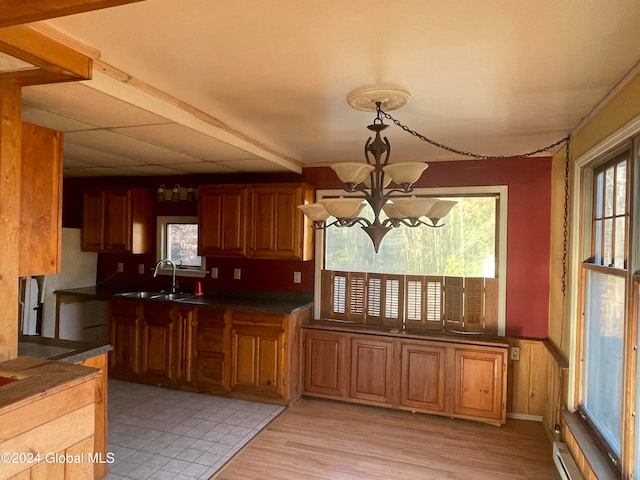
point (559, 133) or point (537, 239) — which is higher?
point (559, 133)

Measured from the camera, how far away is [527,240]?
11.9 ft

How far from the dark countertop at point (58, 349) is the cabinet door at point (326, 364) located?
1999 millimetres

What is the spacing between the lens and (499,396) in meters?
3.39

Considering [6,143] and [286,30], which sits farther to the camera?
[6,143]

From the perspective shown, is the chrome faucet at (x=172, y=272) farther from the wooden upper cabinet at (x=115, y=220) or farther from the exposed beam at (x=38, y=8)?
the exposed beam at (x=38, y=8)

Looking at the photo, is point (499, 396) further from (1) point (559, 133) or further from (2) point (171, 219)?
(2) point (171, 219)

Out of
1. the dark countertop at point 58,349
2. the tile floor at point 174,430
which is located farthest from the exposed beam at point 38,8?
the tile floor at point 174,430

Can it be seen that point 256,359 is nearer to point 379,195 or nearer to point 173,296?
point 173,296

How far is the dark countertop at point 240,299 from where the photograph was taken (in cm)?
385

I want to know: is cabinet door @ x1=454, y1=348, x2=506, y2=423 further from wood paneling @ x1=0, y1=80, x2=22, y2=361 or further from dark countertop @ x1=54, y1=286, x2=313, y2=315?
wood paneling @ x1=0, y1=80, x2=22, y2=361

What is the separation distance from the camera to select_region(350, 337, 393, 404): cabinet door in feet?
12.1

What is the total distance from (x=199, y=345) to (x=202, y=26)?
3.16 meters

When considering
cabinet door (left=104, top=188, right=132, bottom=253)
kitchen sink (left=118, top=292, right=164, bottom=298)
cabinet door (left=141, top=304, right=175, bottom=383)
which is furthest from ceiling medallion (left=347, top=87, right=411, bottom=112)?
cabinet door (left=104, top=188, right=132, bottom=253)

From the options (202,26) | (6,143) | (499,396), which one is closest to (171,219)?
(6,143)
